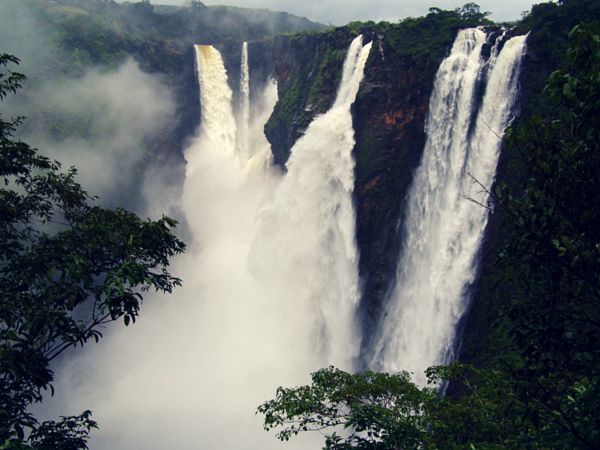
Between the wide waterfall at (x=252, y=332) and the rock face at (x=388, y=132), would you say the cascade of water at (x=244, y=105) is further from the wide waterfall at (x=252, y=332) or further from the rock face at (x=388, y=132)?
the rock face at (x=388, y=132)

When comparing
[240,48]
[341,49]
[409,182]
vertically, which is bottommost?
[409,182]

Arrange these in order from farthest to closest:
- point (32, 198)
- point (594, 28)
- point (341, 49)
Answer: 1. point (341, 49)
2. point (32, 198)
3. point (594, 28)

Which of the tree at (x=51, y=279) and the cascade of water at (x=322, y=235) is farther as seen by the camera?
the cascade of water at (x=322, y=235)

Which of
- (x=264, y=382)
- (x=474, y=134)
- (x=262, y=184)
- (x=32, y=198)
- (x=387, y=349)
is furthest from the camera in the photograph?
(x=262, y=184)

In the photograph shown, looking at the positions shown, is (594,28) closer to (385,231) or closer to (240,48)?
(385,231)

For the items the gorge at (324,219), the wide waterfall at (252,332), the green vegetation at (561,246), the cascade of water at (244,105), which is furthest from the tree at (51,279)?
the cascade of water at (244,105)

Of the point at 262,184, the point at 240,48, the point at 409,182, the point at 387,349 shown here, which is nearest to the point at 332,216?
the point at 409,182

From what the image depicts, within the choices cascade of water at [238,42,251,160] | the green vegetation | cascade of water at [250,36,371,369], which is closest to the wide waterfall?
cascade of water at [250,36,371,369]
